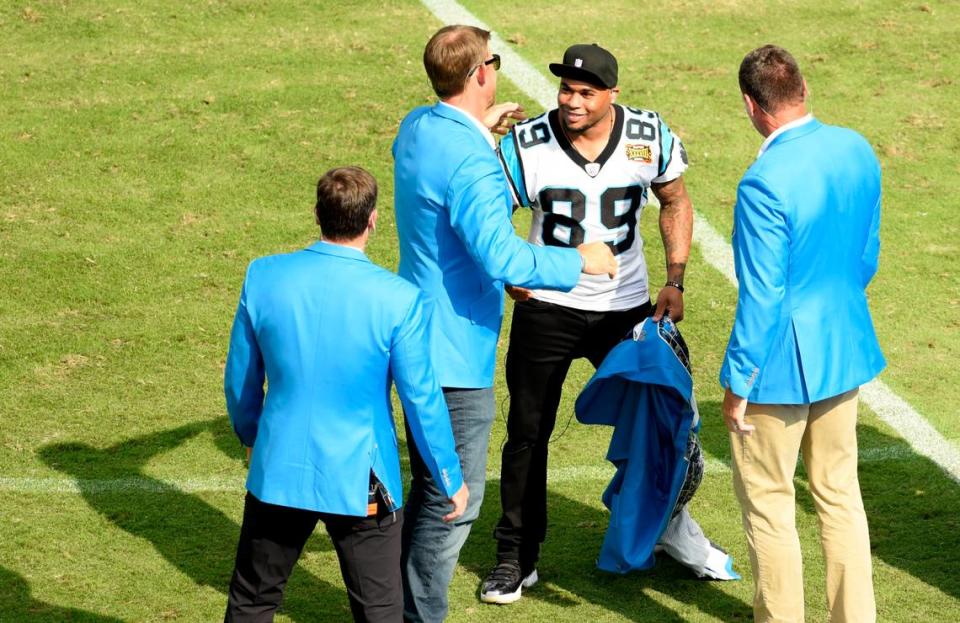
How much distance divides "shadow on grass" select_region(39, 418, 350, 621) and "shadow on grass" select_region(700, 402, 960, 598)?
2.19 meters

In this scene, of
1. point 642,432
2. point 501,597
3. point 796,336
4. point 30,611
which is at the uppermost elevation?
point 796,336

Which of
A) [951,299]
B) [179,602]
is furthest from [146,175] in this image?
[951,299]

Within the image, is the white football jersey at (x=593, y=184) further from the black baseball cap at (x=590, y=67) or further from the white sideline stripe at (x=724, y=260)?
the white sideline stripe at (x=724, y=260)

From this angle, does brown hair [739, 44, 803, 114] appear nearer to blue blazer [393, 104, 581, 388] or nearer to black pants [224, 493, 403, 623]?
blue blazer [393, 104, 581, 388]

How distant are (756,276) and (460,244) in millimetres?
1022

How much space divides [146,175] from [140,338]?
1.99 metres

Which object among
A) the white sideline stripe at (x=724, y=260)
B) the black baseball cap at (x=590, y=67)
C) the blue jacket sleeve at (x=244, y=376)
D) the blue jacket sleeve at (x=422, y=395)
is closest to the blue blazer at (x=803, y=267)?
the black baseball cap at (x=590, y=67)

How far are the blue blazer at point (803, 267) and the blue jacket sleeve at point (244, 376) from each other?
1.54m

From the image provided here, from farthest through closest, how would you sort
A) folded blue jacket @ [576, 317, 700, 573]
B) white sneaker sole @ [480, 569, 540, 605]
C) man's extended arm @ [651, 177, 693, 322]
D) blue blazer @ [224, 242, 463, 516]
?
man's extended arm @ [651, 177, 693, 322] → white sneaker sole @ [480, 569, 540, 605] → folded blue jacket @ [576, 317, 700, 573] → blue blazer @ [224, 242, 463, 516]

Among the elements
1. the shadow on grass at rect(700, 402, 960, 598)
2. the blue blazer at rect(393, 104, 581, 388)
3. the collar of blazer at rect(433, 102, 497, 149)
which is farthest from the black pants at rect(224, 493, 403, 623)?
the shadow on grass at rect(700, 402, 960, 598)

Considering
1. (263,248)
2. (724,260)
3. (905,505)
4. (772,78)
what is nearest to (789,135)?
(772,78)

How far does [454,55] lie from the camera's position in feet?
15.8

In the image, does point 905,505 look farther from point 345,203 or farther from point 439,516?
point 345,203

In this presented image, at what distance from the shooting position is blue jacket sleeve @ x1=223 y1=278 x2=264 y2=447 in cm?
441
